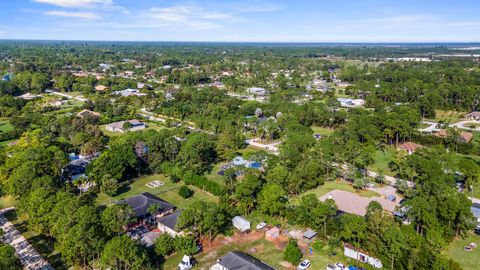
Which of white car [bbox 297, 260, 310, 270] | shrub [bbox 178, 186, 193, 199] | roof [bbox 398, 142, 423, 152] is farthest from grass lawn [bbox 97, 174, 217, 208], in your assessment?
roof [bbox 398, 142, 423, 152]

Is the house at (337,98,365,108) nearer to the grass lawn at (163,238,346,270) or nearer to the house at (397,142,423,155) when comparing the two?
the house at (397,142,423,155)

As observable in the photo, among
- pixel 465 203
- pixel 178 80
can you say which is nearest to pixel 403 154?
pixel 465 203

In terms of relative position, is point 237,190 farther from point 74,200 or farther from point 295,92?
point 295,92

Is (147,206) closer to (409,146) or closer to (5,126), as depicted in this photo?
(409,146)

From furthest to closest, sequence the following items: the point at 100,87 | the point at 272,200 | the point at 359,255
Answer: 1. the point at 100,87
2. the point at 272,200
3. the point at 359,255

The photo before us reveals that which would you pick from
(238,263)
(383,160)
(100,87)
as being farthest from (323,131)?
(100,87)

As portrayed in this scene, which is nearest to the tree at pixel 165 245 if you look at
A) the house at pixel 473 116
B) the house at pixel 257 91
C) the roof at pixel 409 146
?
the roof at pixel 409 146
